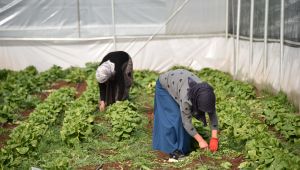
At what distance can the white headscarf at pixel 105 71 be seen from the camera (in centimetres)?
725

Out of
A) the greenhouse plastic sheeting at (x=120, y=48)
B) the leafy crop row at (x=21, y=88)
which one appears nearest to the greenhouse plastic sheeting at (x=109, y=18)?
the greenhouse plastic sheeting at (x=120, y=48)

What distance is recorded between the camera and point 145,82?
1076 cm

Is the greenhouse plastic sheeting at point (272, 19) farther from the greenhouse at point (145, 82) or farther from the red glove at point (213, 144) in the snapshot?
the red glove at point (213, 144)

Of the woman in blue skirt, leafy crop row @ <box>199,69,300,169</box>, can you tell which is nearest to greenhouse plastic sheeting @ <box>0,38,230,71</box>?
leafy crop row @ <box>199,69,300,169</box>

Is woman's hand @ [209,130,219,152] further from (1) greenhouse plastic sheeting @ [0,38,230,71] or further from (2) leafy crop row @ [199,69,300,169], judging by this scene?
(1) greenhouse plastic sheeting @ [0,38,230,71]

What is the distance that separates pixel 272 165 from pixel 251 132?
124 cm

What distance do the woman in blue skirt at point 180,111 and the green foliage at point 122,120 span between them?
0.66 metres

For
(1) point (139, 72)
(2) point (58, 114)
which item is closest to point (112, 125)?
(2) point (58, 114)

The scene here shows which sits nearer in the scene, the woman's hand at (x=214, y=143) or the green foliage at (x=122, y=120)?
the woman's hand at (x=214, y=143)

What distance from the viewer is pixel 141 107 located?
8.54 meters

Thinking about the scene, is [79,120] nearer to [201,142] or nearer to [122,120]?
[122,120]

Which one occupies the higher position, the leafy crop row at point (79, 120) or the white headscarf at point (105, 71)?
the white headscarf at point (105, 71)

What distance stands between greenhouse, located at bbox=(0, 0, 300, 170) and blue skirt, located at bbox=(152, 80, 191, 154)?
25mm

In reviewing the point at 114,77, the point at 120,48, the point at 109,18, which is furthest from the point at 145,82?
the point at 114,77
